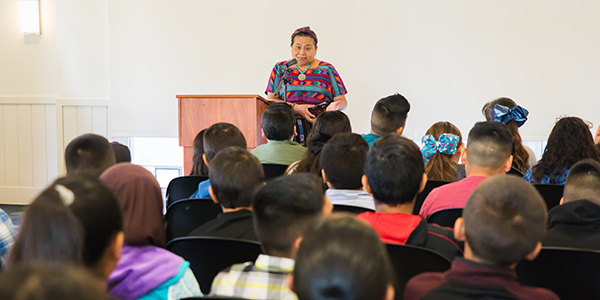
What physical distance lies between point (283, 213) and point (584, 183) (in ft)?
3.77

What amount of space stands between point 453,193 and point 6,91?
5713 millimetres

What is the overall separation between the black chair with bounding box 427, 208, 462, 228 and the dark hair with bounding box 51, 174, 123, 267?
125cm

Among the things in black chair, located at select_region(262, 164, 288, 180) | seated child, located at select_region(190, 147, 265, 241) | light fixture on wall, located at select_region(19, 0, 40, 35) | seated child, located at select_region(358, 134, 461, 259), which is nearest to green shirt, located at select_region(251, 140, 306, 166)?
black chair, located at select_region(262, 164, 288, 180)

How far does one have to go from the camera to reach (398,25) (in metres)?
5.30

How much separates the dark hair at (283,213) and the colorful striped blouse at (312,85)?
9.80 feet

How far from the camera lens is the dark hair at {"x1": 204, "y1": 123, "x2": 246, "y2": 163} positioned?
2703 millimetres

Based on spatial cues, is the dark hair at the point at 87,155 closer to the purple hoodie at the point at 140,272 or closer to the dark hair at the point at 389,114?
the purple hoodie at the point at 140,272

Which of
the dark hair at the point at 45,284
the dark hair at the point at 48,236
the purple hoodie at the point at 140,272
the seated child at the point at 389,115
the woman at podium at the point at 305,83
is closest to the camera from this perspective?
the dark hair at the point at 45,284

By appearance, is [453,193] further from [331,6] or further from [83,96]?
[83,96]

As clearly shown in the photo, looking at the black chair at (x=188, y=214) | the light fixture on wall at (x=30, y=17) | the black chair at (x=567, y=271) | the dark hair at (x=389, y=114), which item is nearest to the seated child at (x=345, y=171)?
the black chair at (x=188, y=214)

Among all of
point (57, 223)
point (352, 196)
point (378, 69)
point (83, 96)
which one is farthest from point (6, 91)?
point (57, 223)

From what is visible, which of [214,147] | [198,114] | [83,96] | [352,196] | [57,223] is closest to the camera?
[57,223]

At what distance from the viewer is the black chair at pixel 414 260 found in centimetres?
136

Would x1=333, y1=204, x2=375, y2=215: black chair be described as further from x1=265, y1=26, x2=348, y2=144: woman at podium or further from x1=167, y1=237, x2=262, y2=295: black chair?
x1=265, y1=26, x2=348, y2=144: woman at podium
